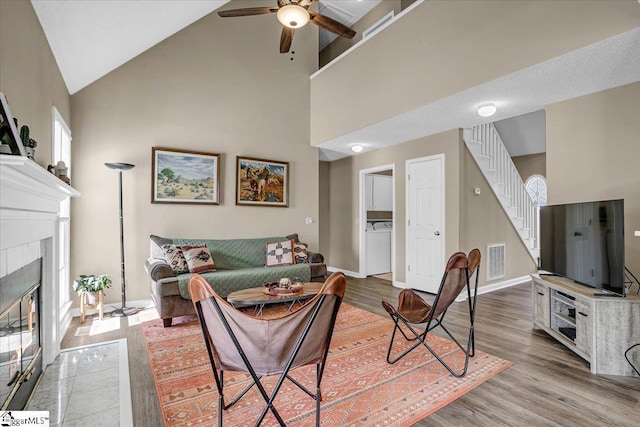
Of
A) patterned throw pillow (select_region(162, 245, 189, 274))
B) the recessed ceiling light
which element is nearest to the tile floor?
patterned throw pillow (select_region(162, 245, 189, 274))

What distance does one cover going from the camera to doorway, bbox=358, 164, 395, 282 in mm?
6305

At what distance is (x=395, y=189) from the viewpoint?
18.4ft

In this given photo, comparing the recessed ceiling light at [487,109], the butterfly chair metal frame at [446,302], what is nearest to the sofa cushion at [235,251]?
the butterfly chair metal frame at [446,302]

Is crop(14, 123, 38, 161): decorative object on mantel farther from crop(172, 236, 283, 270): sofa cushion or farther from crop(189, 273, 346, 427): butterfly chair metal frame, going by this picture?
crop(172, 236, 283, 270): sofa cushion

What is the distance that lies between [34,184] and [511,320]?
174 inches

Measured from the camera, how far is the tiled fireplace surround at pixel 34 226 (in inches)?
57.7

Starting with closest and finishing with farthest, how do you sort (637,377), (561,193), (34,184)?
(34,184) → (637,377) → (561,193)

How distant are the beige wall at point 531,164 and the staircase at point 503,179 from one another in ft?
6.95

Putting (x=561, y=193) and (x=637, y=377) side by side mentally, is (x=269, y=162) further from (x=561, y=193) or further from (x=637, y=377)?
(x=637, y=377)

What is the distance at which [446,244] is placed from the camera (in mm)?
4723

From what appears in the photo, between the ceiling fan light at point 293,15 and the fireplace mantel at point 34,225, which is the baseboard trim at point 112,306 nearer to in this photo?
the fireplace mantel at point 34,225

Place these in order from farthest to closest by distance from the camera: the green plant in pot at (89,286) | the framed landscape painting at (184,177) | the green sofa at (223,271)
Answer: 1. the framed landscape painting at (184,177)
2. the green plant in pot at (89,286)
3. the green sofa at (223,271)

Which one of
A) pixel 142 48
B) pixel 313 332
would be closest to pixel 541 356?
pixel 313 332

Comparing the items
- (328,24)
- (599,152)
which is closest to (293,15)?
(328,24)
